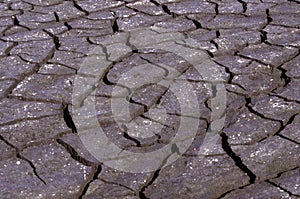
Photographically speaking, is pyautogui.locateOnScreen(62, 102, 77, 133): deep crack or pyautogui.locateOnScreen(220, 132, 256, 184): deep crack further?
pyautogui.locateOnScreen(62, 102, 77, 133): deep crack

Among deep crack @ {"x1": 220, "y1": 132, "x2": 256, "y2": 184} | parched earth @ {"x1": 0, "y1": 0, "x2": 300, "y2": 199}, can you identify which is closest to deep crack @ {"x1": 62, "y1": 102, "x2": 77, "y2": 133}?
parched earth @ {"x1": 0, "y1": 0, "x2": 300, "y2": 199}

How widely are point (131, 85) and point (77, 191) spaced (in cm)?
100

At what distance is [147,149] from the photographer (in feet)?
10.5

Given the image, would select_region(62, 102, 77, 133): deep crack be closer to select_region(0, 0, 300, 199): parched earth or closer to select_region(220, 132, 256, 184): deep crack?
select_region(0, 0, 300, 199): parched earth

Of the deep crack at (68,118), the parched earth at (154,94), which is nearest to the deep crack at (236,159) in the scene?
the parched earth at (154,94)

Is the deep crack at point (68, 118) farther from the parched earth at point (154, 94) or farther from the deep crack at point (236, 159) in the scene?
the deep crack at point (236, 159)

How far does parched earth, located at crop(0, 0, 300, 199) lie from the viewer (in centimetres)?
297

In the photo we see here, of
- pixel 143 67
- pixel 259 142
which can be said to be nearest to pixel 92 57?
pixel 143 67

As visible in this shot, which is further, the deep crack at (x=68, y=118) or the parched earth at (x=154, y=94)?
the deep crack at (x=68, y=118)

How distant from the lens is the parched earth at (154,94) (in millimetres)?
2971

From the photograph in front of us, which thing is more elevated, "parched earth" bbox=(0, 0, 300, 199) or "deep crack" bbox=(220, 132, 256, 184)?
"deep crack" bbox=(220, 132, 256, 184)

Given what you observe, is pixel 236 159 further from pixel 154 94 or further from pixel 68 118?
pixel 68 118

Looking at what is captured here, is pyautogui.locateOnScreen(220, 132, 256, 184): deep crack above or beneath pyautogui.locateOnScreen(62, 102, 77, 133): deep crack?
above

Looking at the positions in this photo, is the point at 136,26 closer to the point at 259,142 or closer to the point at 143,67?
the point at 143,67
